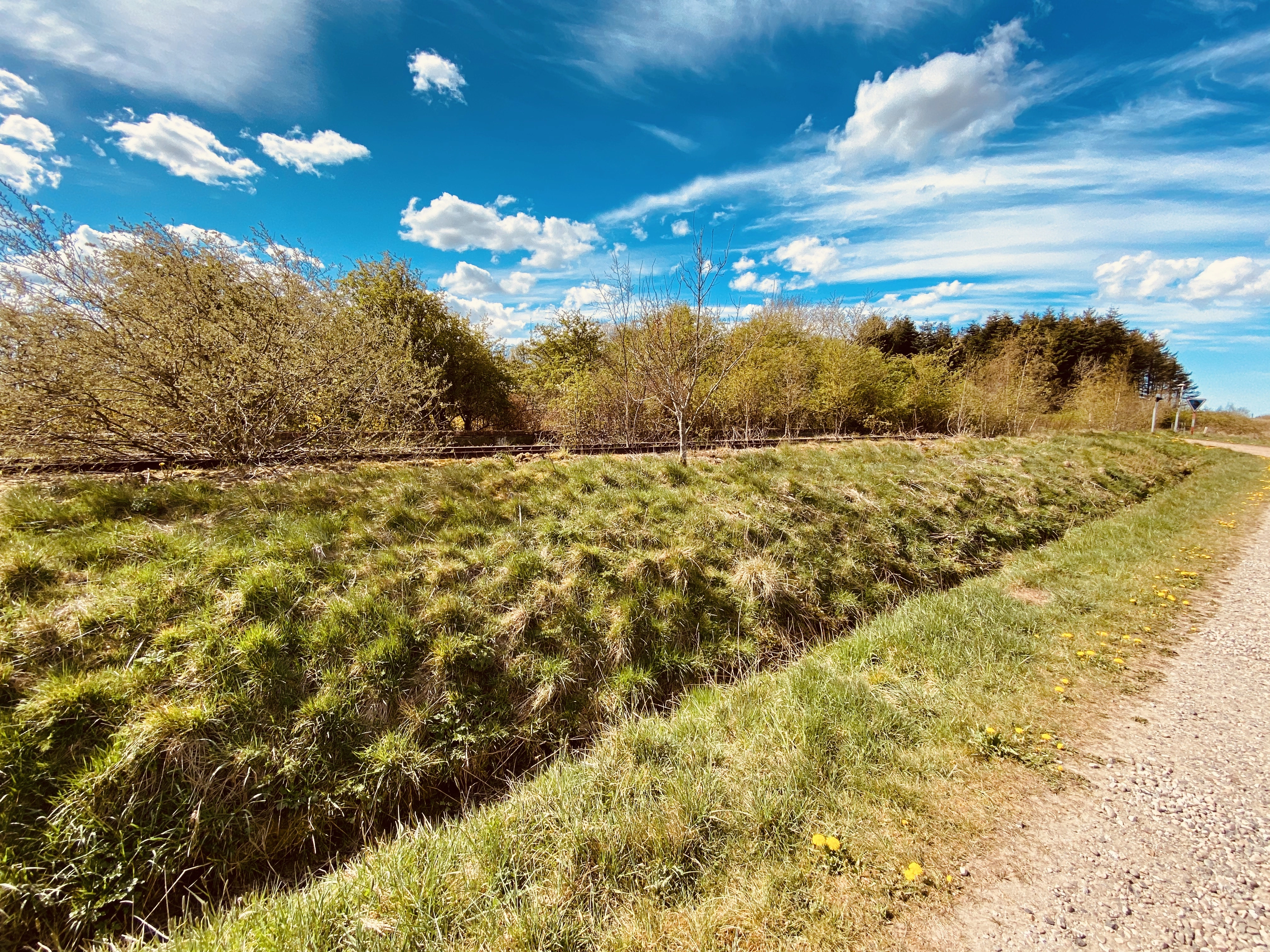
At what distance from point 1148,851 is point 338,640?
553cm

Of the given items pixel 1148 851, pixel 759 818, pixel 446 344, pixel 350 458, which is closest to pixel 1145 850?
pixel 1148 851

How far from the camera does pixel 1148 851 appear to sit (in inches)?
96.0

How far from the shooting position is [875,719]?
3.45 m

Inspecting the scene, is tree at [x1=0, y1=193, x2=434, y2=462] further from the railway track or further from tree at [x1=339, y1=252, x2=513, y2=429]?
tree at [x1=339, y1=252, x2=513, y2=429]

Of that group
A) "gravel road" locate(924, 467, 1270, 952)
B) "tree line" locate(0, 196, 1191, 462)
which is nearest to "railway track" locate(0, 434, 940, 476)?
"tree line" locate(0, 196, 1191, 462)

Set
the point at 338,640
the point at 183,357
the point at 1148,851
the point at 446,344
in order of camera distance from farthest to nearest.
→ 1. the point at 446,344
2. the point at 183,357
3. the point at 338,640
4. the point at 1148,851

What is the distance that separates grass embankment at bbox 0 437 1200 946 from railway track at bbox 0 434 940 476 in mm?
1443

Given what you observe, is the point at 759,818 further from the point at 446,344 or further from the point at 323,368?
the point at 446,344

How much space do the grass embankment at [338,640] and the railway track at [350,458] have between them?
1.44m

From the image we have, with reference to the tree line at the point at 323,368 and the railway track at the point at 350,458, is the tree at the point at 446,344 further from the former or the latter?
the railway track at the point at 350,458

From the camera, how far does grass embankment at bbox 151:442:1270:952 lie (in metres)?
2.22

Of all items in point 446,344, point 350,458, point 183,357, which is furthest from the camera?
point 446,344

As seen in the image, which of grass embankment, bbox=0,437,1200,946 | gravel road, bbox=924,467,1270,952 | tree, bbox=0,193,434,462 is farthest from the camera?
tree, bbox=0,193,434,462

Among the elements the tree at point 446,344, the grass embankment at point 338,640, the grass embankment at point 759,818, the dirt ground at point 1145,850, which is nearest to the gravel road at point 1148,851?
the dirt ground at point 1145,850
